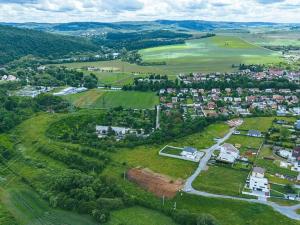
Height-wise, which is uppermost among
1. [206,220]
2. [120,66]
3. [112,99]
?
[206,220]


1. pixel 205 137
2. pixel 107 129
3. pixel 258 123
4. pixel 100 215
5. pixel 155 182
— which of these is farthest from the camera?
pixel 258 123

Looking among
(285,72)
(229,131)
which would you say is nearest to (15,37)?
(285,72)

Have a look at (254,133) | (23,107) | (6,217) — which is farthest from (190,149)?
(23,107)

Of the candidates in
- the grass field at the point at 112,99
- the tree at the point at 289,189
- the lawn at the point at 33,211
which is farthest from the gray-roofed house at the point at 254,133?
the lawn at the point at 33,211

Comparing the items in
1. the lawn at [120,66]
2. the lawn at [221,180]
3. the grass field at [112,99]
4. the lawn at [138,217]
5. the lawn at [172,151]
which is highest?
the lawn at [221,180]

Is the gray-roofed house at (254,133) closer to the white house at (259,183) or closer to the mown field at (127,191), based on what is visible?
the white house at (259,183)

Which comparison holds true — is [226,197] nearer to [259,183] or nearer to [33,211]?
A: [259,183]

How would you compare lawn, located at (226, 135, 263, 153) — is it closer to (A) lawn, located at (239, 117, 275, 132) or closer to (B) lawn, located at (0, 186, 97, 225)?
(A) lawn, located at (239, 117, 275, 132)

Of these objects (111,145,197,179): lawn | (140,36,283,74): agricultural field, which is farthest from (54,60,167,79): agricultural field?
(111,145,197,179): lawn
